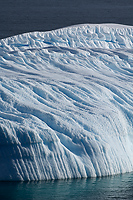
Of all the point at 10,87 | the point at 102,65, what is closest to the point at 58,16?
the point at 102,65

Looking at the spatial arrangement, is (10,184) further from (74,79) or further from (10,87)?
(74,79)

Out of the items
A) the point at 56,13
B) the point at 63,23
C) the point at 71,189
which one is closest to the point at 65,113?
the point at 71,189

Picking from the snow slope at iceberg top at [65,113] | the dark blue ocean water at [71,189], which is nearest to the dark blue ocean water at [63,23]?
the dark blue ocean water at [71,189]

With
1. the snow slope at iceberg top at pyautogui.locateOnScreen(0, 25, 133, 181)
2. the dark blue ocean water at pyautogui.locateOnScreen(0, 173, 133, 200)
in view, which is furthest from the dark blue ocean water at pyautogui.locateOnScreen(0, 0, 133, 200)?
the snow slope at iceberg top at pyautogui.locateOnScreen(0, 25, 133, 181)

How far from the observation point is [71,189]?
29.2ft

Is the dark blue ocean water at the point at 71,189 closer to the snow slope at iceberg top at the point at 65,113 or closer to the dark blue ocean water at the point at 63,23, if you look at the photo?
the dark blue ocean water at the point at 63,23

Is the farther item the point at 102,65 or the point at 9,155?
the point at 102,65

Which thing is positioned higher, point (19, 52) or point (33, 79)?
point (19, 52)

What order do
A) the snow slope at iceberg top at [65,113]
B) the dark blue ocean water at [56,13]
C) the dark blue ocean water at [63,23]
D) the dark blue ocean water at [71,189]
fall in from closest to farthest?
the dark blue ocean water at [71,189], the dark blue ocean water at [63,23], the snow slope at iceberg top at [65,113], the dark blue ocean water at [56,13]

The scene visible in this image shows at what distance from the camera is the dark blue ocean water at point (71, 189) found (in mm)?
8617

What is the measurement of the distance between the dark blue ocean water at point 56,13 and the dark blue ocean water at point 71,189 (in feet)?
57.0

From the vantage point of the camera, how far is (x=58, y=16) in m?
34.0

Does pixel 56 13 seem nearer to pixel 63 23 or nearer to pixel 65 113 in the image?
pixel 63 23

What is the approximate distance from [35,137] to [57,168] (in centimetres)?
65
